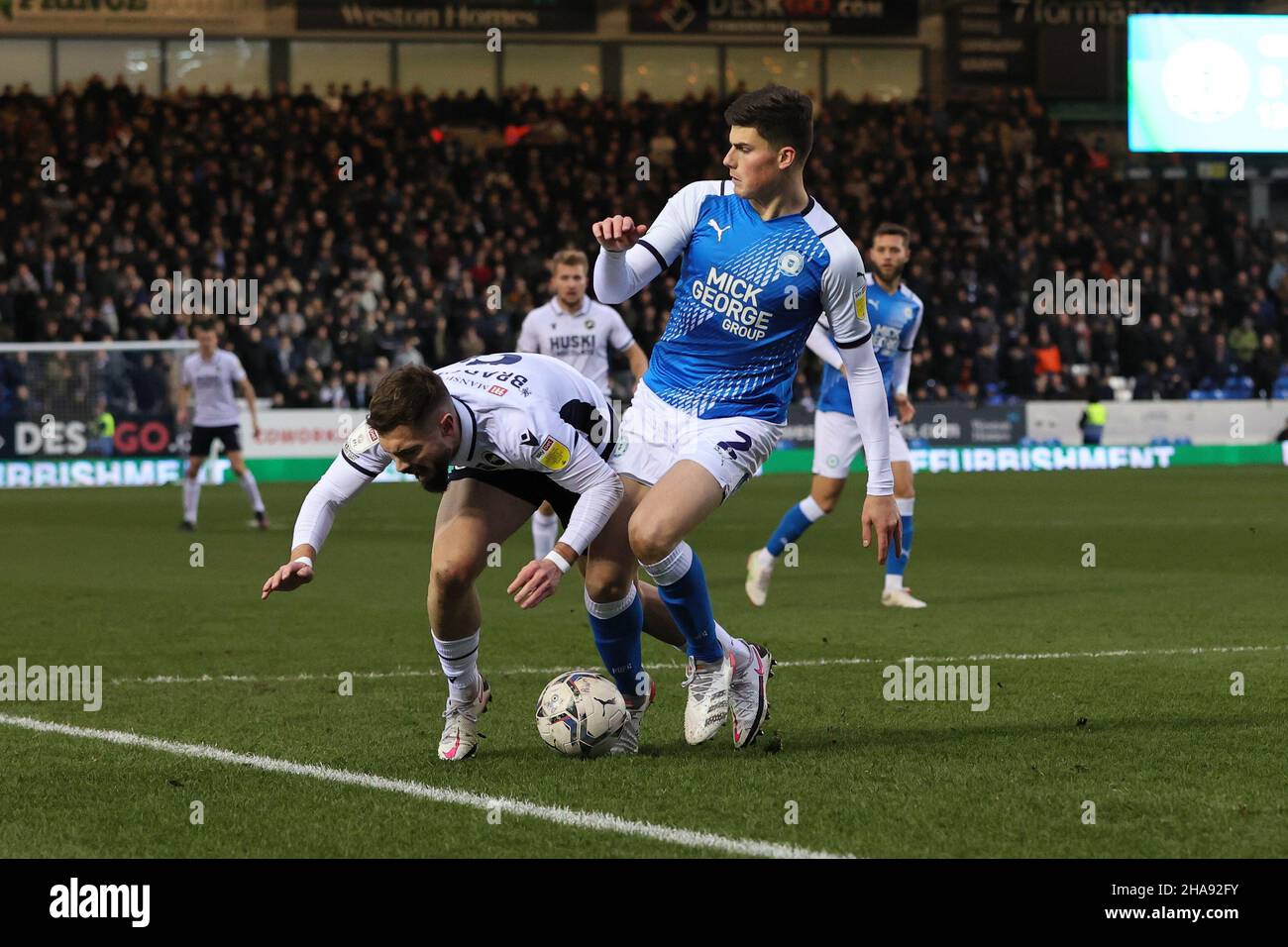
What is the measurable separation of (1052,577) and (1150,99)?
22.0m

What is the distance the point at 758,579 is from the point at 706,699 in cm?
524

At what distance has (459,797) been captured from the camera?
5969mm

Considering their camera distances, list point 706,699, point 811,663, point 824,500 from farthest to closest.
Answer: point 824,500
point 811,663
point 706,699

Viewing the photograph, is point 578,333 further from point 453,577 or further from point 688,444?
point 453,577

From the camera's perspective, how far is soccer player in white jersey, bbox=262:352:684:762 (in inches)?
234

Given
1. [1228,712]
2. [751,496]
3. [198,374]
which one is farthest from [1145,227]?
[1228,712]

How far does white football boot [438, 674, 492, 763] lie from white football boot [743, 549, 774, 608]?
5.33m

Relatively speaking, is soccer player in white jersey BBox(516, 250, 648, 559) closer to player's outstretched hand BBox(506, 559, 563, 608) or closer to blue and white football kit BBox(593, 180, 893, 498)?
blue and white football kit BBox(593, 180, 893, 498)

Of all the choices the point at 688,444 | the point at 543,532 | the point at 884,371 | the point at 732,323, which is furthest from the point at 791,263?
the point at 543,532

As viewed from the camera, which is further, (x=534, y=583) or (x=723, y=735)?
(x=723, y=735)

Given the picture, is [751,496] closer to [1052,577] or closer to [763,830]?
[1052,577]

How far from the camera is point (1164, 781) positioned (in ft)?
20.2

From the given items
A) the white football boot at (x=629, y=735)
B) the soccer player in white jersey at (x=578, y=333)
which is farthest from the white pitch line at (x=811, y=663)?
the soccer player in white jersey at (x=578, y=333)

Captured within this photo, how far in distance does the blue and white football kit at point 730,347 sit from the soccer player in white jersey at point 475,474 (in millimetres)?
253
